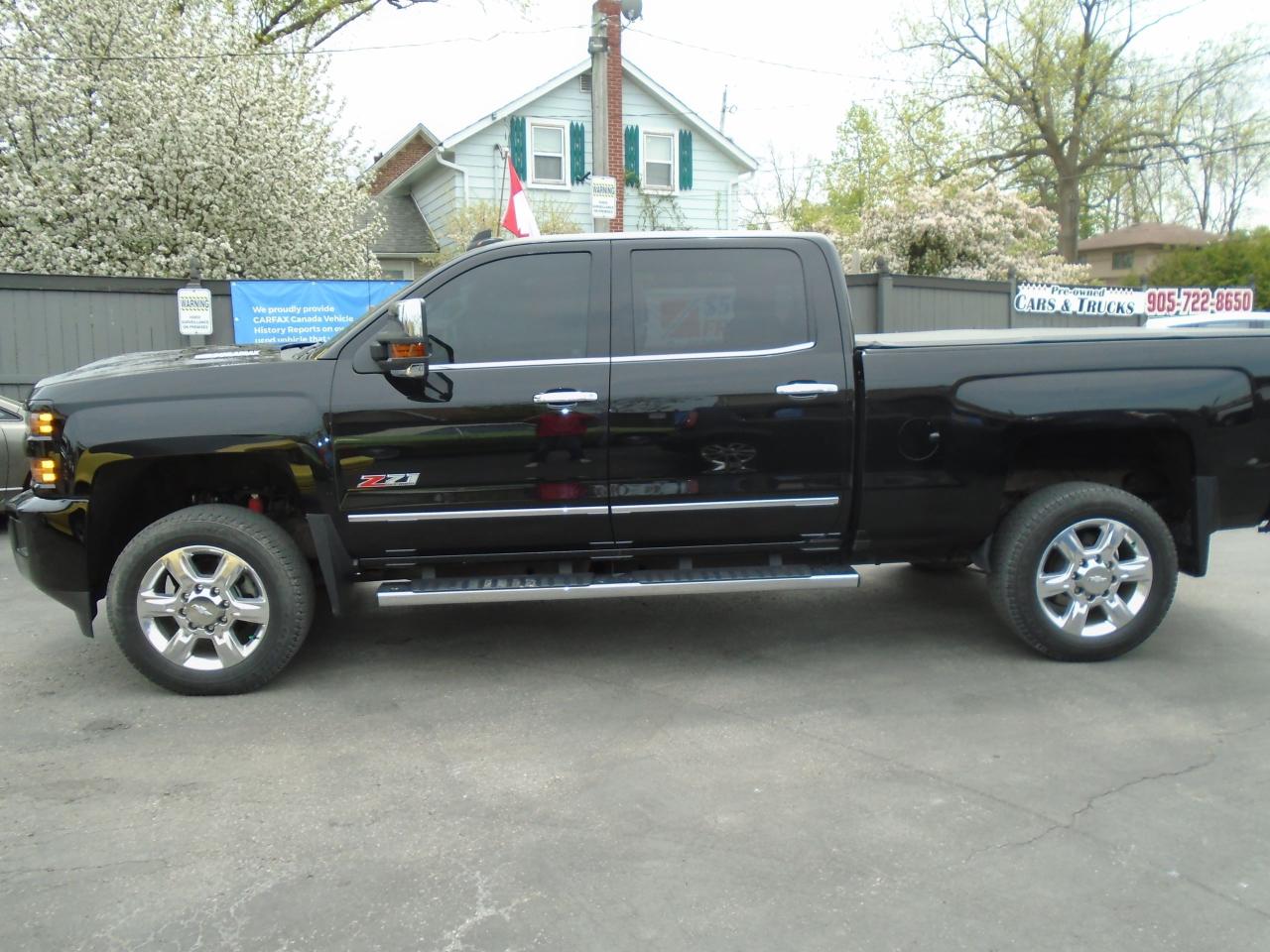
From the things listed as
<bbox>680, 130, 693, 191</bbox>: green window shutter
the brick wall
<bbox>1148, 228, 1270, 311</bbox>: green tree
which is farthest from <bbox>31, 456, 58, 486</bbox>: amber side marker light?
<bbox>1148, 228, 1270, 311</bbox>: green tree

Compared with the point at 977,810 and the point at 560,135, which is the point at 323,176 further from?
the point at 977,810

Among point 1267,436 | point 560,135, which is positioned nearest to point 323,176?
point 560,135

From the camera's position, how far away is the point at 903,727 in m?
4.34

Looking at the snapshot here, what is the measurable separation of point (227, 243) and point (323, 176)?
2434 millimetres

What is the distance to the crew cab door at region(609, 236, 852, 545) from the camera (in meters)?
4.77

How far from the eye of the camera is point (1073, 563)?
4961mm

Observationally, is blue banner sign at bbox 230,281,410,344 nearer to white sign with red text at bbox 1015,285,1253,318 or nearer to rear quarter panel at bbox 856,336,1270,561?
rear quarter panel at bbox 856,336,1270,561

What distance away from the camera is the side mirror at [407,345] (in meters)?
4.41

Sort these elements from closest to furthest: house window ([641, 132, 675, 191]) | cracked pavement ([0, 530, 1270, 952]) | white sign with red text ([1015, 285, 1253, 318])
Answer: cracked pavement ([0, 530, 1270, 952]) → white sign with red text ([1015, 285, 1253, 318]) → house window ([641, 132, 675, 191])

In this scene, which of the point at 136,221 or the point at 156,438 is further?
the point at 136,221

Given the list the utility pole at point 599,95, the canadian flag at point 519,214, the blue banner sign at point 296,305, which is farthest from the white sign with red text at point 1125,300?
the blue banner sign at point 296,305

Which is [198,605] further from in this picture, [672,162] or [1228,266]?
[1228,266]

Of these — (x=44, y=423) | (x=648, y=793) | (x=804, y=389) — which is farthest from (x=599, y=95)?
(x=648, y=793)

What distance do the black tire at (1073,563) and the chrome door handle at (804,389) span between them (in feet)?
3.66
